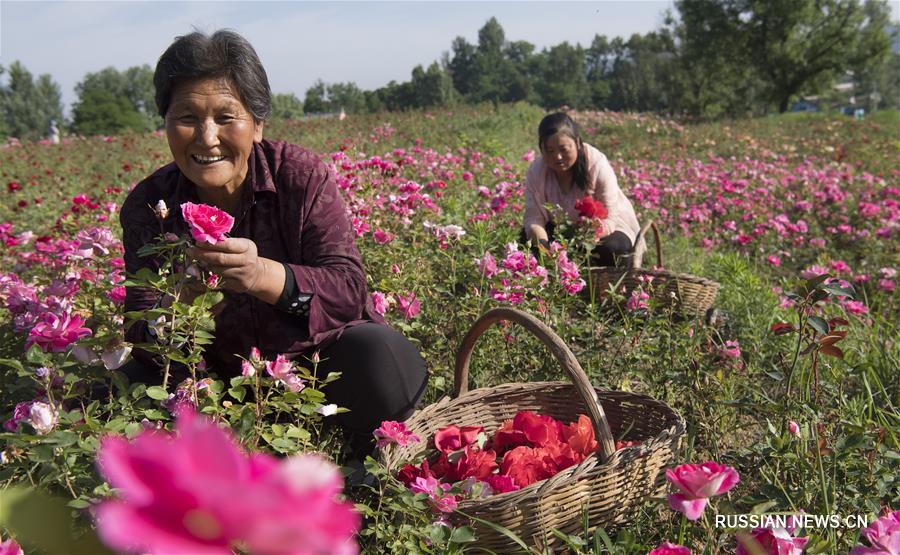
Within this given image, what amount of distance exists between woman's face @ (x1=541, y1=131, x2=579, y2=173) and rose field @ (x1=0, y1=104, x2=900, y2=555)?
30cm

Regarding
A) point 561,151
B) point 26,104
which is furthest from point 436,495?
point 26,104

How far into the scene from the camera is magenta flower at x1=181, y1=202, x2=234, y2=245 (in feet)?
3.63

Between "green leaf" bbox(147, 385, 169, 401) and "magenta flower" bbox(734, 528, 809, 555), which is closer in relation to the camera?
"magenta flower" bbox(734, 528, 809, 555)

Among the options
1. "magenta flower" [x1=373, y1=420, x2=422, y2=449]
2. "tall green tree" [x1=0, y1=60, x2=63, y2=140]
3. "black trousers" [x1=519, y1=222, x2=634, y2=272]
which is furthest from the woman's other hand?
"tall green tree" [x1=0, y1=60, x2=63, y2=140]

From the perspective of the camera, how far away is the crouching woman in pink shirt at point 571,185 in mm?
3566

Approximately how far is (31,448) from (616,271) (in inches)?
91.1

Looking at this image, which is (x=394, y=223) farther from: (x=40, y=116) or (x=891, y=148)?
(x=40, y=116)

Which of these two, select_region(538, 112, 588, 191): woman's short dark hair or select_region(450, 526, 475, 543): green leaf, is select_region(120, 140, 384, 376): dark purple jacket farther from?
select_region(538, 112, 588, 191): woman's short dark hair

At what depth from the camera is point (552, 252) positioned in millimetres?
2451

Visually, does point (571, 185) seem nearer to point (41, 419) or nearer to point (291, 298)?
point (291, 298)

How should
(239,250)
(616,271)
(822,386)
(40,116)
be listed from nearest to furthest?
(239,250)
(822,386)
(616,271)
(40,116)

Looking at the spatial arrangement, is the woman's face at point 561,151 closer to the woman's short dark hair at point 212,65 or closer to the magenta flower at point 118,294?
the woman's short dark hair at point 212,65

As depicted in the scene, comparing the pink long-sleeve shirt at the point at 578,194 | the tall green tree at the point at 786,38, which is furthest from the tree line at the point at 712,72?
the pink long-sleeve shirt at the point at 578,194

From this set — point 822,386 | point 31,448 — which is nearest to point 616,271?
point 822,386
